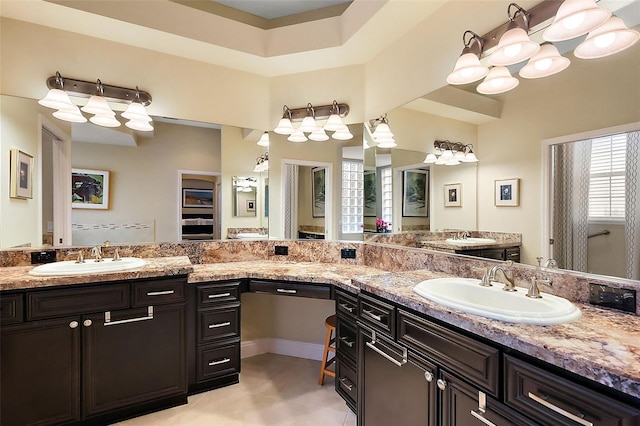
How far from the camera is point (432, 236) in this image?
2088mm

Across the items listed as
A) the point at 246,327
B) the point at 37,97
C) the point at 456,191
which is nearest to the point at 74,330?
the point at 246,327

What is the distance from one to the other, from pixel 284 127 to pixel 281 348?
83.5 inches

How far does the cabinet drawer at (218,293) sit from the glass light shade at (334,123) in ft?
5.05

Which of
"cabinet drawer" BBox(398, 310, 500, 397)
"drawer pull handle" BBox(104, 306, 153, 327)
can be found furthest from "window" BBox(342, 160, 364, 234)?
"drawer pull handle" BBox(104, 306, 153, 327)

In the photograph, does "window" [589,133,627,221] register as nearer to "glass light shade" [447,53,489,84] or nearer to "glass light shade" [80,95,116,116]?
"glass light shade" [447,53,489,84]

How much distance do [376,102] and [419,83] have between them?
1.61 ft

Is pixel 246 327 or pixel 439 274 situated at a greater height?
pixel 439 274

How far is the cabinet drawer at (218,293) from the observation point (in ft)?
7.29

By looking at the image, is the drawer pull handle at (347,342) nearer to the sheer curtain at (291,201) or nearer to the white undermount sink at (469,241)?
the white undermount sink at (469,241)

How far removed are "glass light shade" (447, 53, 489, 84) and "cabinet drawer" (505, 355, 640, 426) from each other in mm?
1422

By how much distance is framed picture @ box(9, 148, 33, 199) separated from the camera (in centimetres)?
207

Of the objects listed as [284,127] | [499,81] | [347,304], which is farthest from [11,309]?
[499,81]

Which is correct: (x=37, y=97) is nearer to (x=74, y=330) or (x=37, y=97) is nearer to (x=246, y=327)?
(x=74, y=330)

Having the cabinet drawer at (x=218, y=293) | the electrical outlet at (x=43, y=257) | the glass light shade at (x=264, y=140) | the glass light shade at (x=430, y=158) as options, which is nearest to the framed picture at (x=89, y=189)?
the electrical outlet at (x=43, y=257)
